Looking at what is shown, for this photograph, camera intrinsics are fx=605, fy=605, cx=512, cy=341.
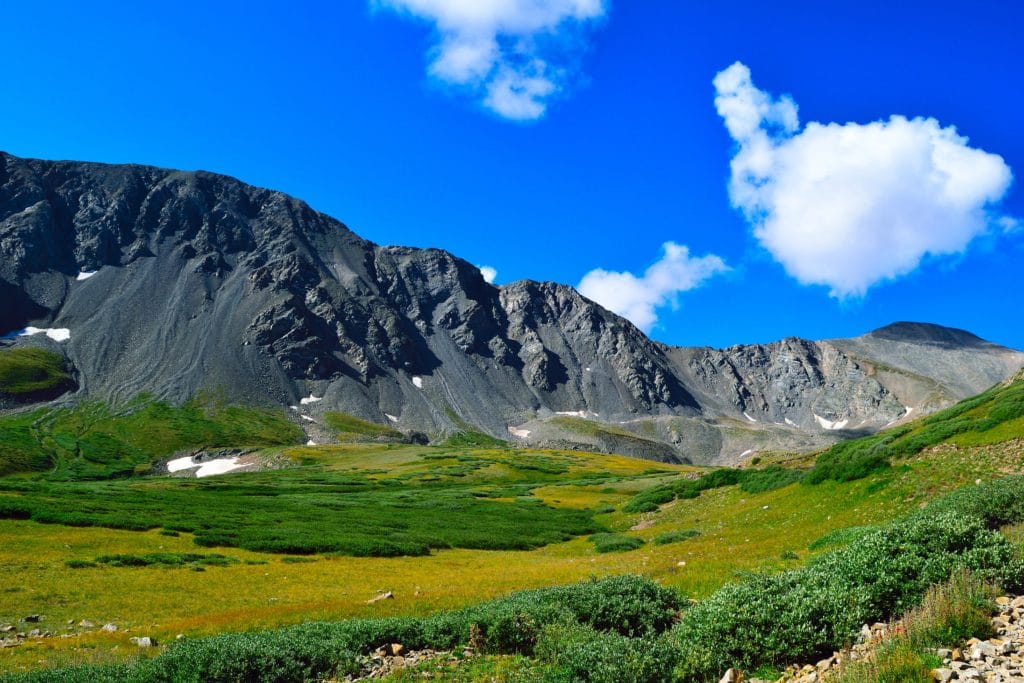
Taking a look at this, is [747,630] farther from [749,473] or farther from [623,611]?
[749,473]

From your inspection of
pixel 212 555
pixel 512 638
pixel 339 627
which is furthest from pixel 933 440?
pixel 212 555

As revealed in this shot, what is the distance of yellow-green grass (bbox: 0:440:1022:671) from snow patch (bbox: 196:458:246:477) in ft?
409

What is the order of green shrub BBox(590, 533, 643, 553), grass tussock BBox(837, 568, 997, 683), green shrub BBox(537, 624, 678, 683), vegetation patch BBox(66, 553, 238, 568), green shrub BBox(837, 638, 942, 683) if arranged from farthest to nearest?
green shrub BBox(590, 533, 643, 553) → vegetation patch BBox(66, 553, 238, 568) → green shrub BBox(537, 624, 678, 683) → grass tussock BBox(837, 568, 997, 683) → green shrub BBox(837, 638, 942, 683)

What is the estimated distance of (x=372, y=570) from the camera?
3606 cm

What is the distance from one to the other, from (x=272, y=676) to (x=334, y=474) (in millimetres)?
126664

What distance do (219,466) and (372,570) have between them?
146874mm

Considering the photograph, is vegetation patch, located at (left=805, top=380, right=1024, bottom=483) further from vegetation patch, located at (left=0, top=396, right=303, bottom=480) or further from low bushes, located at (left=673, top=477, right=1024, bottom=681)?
vegetation patch, located at (left=0, top=396, right=303, bottom=480)

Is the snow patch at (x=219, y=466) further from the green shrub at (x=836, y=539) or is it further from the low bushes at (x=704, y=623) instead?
the green shrub at (x=836, y=539)

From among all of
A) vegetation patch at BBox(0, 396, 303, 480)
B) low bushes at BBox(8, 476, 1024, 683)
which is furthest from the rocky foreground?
vegetation patch at BBox(0, 396, 303, 480)

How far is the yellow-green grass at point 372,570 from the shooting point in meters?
21.5

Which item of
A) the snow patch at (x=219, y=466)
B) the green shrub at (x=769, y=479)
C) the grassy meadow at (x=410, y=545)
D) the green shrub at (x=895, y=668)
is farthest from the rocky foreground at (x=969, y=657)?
the snow patch at (x=219, y=466)

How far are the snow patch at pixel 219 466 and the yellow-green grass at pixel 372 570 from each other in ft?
409

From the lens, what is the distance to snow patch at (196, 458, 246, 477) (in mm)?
158600

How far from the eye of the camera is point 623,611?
14992 mm
